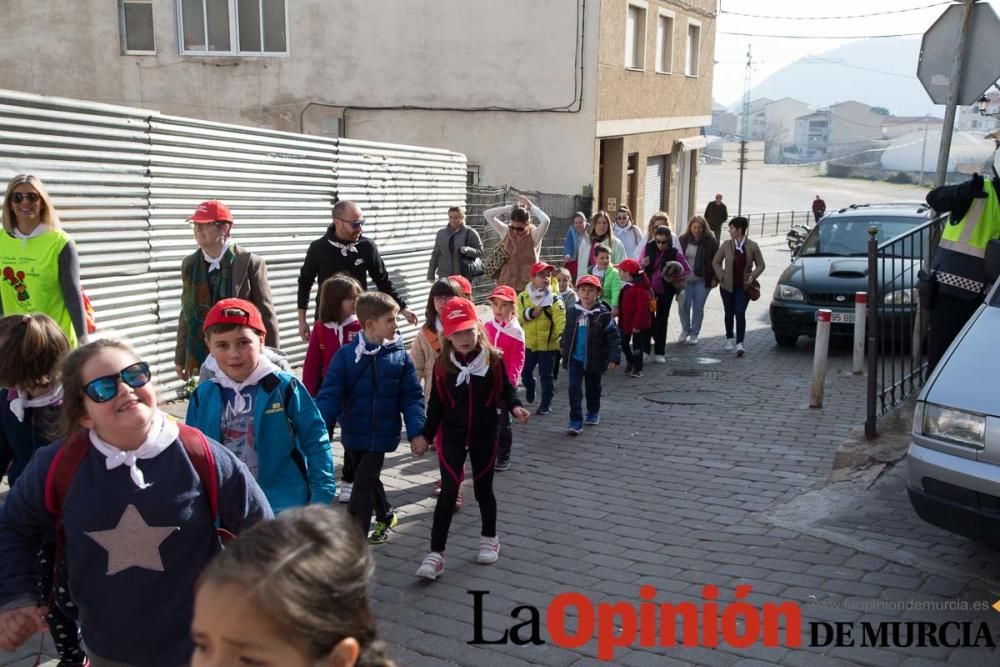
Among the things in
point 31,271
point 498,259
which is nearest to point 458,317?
point 31,271

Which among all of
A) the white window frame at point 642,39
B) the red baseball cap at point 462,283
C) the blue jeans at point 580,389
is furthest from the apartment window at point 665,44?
the red baseball cap at point 462,283

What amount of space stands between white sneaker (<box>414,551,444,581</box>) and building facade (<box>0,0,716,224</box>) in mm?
16998

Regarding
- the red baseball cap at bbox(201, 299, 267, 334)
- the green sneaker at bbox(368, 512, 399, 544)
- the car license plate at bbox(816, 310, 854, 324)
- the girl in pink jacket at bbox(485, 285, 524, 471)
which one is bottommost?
the green sneaker at bbox(368, 512, 399, 544)

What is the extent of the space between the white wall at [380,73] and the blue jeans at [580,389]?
13110mm

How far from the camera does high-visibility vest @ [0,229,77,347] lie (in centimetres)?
578

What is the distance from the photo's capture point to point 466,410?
5.62m

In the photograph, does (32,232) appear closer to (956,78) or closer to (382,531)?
(382,531)

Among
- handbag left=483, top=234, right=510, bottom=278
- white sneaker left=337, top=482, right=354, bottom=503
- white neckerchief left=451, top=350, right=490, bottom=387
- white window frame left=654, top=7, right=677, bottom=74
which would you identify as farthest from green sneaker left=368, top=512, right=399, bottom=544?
white window frame left=654, top=7, right=677, bottom=74

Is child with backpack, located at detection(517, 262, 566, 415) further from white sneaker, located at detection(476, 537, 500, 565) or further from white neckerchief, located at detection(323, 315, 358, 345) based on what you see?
white sneaker, located at detection(476, 537, 500, 565)

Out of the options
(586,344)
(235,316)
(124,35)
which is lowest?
(586,344)

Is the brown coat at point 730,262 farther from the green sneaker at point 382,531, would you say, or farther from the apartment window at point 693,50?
the apartment window at point 693,50

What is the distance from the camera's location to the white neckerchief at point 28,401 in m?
3.90

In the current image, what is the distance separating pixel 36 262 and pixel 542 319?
4724 mm

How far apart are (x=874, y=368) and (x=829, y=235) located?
7.79 metres
